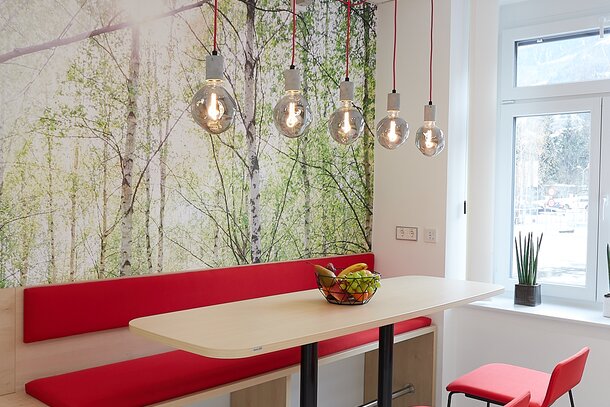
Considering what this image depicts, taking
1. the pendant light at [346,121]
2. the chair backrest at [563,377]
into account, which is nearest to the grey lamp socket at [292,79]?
the pendant light at [346,121]

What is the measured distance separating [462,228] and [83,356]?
2467mm

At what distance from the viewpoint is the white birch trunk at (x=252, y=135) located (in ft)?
11.5

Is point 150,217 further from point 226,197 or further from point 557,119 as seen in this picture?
point 557,119

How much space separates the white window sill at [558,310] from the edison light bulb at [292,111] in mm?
2110

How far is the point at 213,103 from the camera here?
2090 mm

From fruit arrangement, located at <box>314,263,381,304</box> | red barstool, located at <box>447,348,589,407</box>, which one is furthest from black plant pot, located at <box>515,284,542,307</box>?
fruit arrangement, located at <box>314,263,381,304</box>

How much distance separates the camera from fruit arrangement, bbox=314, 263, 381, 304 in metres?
2.51

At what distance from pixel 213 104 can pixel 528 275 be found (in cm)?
258

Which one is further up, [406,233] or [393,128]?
[393,128]

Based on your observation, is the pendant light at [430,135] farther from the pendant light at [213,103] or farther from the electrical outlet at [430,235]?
the pendant light at [213,103]

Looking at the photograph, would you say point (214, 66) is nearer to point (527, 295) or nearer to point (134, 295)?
point (134, 295)

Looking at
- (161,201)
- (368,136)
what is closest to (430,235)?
(368,136)

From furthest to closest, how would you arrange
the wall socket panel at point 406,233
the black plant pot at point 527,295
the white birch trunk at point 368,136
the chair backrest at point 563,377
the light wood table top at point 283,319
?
the white birch trunk at point 368,136 < the wall socket panel at point 406,233 < the black plant pot at point 527,295 < the chair backrest at point 563,377 < the light wood table top at point 283,319

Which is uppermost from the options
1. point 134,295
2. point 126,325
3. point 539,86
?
point 539,86
